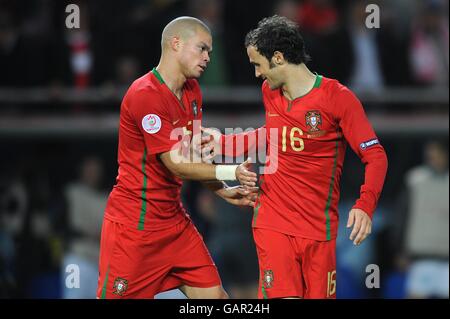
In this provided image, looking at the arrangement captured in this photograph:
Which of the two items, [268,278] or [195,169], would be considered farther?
[195,169]

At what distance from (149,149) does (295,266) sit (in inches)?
42.2

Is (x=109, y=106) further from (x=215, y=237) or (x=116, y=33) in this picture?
(x=215, y=237)

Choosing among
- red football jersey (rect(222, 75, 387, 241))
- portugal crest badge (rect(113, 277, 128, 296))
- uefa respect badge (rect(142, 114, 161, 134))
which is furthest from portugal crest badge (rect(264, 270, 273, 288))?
uefa respect badge (rect(142, 114, 161, 134))

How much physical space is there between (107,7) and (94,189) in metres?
1.77

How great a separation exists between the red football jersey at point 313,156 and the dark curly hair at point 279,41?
194 mm

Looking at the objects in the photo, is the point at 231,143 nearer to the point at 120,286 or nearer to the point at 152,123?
the point at 152,123

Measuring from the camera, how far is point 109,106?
28.4ft

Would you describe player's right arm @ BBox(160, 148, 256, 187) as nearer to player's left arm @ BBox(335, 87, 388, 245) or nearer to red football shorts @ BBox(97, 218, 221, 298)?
red football shorts @ BBox(97, 218, 221, 298)

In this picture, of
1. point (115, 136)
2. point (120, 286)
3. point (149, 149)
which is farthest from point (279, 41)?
point (115, 136)

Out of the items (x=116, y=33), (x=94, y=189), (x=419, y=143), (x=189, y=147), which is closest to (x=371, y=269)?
(x=419, y=143)

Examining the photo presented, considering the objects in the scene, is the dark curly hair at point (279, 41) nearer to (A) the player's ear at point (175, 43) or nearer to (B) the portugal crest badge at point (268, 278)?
(A) the player's ear at point (175, 43)

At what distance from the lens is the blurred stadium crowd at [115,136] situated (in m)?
8.68

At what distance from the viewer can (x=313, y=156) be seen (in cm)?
536

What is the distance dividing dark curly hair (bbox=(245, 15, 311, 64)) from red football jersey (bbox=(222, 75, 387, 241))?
0.19 m
